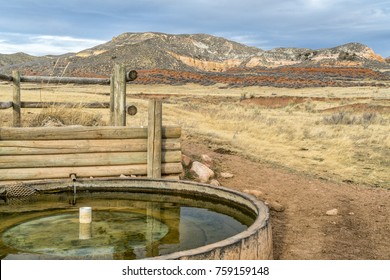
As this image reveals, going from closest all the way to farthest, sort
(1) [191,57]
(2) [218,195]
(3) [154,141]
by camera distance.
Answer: (2) [218,195] → (3) [154,141] → (1) [191,57]

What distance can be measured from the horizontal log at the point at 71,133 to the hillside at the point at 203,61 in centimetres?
4145

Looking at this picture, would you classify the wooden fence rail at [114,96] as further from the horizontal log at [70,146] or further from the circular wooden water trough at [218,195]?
the circular wooden water trough at [218,195]

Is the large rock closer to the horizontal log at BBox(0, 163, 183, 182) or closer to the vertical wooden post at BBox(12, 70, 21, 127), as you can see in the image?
the horizontal log at BBox(0, 163, 183, 182)

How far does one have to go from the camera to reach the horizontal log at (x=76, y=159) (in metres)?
6.19

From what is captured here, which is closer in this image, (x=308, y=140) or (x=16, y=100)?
(x=16, y=100)

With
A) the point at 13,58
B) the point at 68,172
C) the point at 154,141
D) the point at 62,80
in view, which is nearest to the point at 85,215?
the point at 68,172

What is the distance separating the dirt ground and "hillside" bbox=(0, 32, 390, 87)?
1609 inches

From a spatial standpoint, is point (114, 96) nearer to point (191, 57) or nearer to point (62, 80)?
point (62, 80)

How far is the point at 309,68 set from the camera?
69.1 m

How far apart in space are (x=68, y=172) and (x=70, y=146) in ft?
1.15

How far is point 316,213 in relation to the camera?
629 cm

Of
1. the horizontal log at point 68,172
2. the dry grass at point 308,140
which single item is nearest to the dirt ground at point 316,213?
the dry grass at point 308,140

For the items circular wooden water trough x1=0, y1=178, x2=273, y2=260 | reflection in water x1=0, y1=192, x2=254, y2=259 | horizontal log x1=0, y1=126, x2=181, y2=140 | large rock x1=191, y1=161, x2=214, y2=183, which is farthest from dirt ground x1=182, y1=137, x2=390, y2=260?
horizontal log x1=0, y1=126, x2=181, y2=140

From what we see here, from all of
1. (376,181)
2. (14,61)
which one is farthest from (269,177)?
(14,61)
